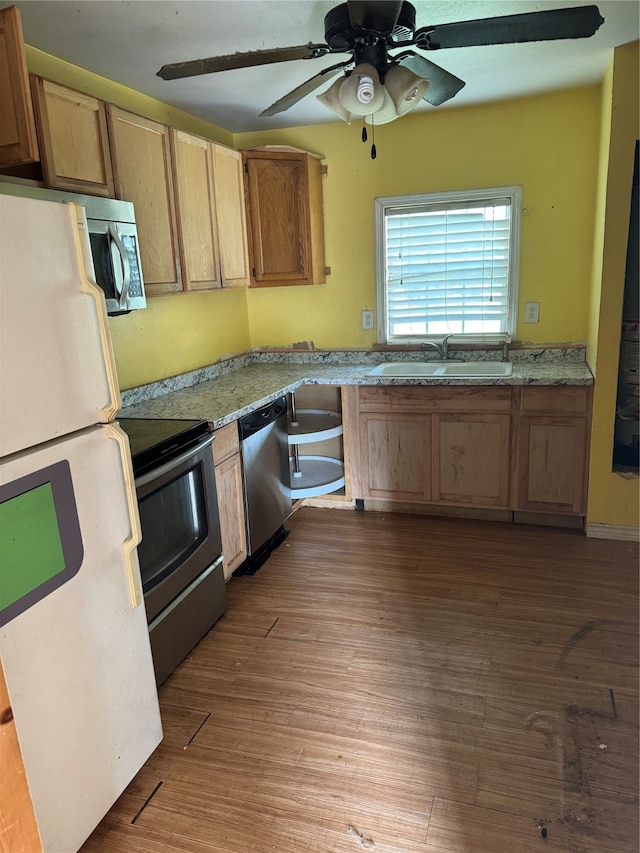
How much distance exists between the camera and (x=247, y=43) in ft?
7.74

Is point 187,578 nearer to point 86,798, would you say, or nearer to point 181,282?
point 86,798

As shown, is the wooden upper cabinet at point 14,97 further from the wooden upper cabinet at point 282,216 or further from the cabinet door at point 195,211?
the wooden upper cabinet at point 282,216

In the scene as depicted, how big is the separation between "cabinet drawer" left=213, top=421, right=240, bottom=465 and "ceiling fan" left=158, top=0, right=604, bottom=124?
1399 mm

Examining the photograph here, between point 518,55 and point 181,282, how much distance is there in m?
1.88

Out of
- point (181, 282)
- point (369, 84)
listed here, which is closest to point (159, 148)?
point (181, 282)

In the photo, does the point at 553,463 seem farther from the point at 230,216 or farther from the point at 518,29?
the point at 230,216

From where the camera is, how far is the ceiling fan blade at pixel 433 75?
207 centimetres

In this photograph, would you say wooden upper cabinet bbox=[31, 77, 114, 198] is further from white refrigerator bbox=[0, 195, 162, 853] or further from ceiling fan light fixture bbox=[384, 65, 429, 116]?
ceiling fan light fixture bbox=[384, 65, 429, 116]

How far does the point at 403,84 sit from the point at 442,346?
1.91 m

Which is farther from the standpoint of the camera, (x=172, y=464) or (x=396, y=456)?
(x=396, y=456)

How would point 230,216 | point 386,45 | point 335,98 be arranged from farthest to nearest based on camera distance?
point 230,216
point 335,98
point 386,45

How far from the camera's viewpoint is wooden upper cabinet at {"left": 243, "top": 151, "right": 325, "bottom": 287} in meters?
3.50

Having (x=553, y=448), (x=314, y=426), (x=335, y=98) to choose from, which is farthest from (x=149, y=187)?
(x=553, y=448)

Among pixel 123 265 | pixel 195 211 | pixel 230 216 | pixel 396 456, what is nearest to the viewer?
pixel 123 265
